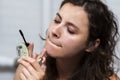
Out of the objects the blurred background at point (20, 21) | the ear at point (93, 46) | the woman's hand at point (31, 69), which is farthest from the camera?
the blurred background at point (20, 21)

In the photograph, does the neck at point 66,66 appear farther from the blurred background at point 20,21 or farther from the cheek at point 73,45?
the blurred background at point 20,21

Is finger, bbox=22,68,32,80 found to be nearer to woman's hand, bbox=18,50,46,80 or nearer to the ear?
woman's hand, bbox=18,50,46,80

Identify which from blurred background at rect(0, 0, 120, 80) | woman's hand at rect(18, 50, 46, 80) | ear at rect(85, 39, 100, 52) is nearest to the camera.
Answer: woman's hand at rect(18, 50, 46, 80)

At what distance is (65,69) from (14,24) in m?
0.66

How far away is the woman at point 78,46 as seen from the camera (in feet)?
2.96

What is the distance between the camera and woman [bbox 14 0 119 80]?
903 mm

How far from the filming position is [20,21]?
63.2 inches

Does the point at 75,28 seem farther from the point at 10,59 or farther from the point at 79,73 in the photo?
the point at 10,59

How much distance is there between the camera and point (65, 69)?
3.49 ft

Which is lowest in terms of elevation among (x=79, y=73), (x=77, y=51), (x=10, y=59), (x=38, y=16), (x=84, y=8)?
(x=10, y=59)

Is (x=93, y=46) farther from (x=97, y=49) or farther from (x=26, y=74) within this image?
(x=26, y=74)

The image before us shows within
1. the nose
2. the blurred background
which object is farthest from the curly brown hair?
the blurred background

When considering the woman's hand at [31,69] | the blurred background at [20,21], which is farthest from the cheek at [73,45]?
the blurred background at [20,21]

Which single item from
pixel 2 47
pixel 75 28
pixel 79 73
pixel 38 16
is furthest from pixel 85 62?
pixel 2 47
